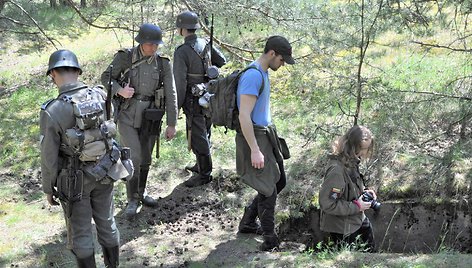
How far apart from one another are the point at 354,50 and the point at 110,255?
4597 mm

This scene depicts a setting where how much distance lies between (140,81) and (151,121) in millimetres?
497

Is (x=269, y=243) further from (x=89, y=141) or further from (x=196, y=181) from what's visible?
(x=89, y=141)

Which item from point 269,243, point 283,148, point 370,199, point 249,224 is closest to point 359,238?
point 370,199

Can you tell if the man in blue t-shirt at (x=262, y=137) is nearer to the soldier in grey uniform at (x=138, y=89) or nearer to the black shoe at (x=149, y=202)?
the soldier in grey uniform at (x=138, y=89)

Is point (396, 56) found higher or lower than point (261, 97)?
higher

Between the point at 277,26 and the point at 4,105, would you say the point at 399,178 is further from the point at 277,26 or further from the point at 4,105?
the point at 4,105

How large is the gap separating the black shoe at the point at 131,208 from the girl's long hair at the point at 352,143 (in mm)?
2693

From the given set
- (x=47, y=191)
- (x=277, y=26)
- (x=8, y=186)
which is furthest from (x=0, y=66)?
(x=47, y=191)

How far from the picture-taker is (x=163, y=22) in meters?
9.69

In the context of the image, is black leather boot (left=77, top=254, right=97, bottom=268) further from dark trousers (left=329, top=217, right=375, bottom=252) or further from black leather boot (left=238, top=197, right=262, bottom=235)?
dark trousers (left=329, top=217, right=375, bottom=252)

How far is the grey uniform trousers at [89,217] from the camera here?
4.58 metres

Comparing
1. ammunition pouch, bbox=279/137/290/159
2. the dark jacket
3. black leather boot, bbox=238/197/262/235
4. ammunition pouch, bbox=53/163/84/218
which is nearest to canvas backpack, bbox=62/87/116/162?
ammunition pouch, bbox=53/163/84/218

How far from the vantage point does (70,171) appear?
449 cm

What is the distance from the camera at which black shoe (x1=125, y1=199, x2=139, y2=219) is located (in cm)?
646
